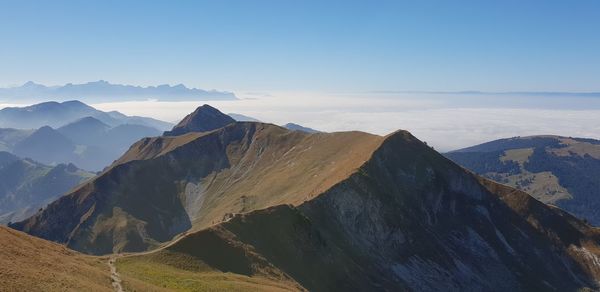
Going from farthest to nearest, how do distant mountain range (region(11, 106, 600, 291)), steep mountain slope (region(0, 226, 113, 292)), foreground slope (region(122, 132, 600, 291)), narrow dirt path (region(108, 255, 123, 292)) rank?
foreground slope (region(122, 132, 600, 291)) → distant mountain range (region(11, 106, 600, 291)) → narrow dirt path (region(108, 255, 123, 292)) → steep mountain slope (region(0, 226, 113, 292))

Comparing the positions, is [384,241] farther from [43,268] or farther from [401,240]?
[43,268]

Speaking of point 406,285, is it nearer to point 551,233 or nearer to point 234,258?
point 234,258

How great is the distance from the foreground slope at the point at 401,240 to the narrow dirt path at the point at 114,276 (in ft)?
8.43

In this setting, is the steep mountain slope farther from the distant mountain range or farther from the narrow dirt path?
the distant mountain range

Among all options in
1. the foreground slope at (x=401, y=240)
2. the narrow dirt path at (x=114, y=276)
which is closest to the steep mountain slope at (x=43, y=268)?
the narrow dirt path at (x=114, y=276)

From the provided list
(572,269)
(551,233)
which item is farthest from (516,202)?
(572,269)

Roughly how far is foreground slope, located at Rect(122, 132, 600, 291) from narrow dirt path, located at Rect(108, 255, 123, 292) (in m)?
2.57

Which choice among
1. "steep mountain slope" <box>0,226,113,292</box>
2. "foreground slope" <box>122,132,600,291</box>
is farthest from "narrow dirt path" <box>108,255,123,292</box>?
"foreground slope" <box>122,132,600,291</box>

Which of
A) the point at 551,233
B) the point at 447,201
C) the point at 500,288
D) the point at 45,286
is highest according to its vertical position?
the point at 45,286

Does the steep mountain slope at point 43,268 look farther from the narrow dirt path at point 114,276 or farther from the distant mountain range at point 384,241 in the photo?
the distant mountain range at point 384,241

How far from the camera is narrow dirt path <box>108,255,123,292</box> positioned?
62744 millimetres

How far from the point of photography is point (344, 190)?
149m

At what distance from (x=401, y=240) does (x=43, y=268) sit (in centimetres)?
11422

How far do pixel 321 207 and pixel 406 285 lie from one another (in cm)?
3316
